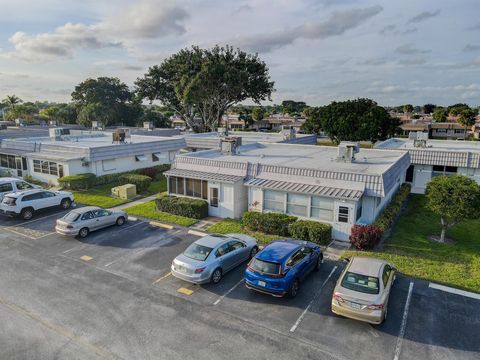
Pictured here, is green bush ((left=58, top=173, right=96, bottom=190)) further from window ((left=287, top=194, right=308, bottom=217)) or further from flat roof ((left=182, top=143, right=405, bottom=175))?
window ((left=287, top=194, right=308, bottom=217))

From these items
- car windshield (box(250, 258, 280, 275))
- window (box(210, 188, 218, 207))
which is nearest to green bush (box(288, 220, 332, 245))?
car windshield (box(250, 258, 280, 275))

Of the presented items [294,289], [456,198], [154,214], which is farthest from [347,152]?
[154,214]

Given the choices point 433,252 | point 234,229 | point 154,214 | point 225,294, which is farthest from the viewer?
point 154,214

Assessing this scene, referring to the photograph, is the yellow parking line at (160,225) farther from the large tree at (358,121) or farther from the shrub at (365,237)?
the large tree at (358,121)

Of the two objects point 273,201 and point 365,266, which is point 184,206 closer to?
point 273,201

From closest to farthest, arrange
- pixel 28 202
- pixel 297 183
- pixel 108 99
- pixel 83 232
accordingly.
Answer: pixel 83 232 < pixel 297 183 < pixel 28 202 < pixel 108 99

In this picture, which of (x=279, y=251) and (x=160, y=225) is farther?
(x=160, y=225)
